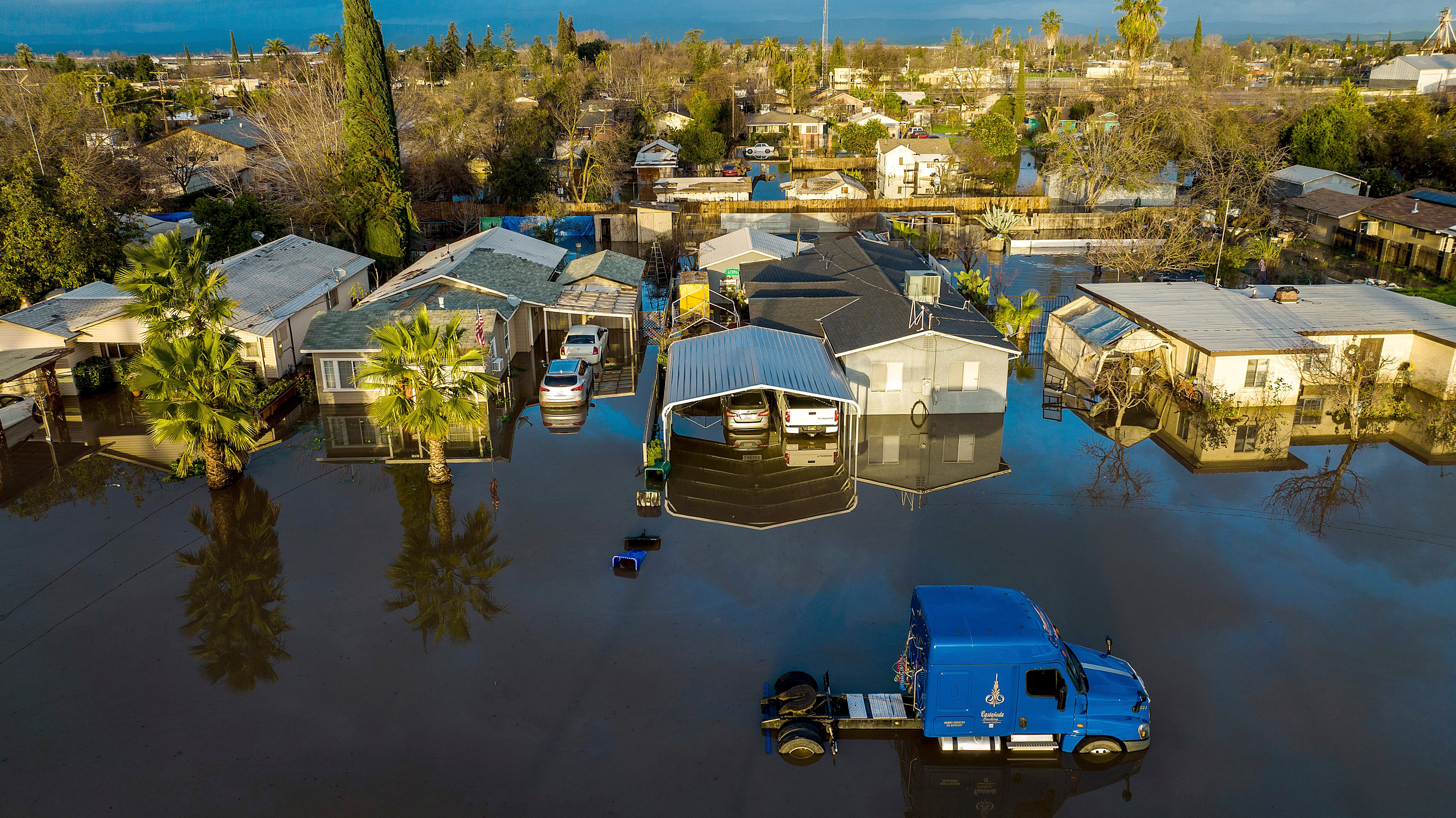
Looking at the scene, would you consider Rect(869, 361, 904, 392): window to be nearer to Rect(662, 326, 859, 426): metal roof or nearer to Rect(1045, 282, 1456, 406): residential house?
Rect(662, 326, 859, 426): metal roof

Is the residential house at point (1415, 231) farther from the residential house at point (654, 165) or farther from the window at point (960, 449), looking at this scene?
the residential house at point (654, 165)

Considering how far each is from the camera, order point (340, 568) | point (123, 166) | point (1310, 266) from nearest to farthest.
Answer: point (340, 568), point (1310, 266), point (123, 166)

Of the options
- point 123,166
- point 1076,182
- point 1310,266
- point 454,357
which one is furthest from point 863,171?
point 454,357

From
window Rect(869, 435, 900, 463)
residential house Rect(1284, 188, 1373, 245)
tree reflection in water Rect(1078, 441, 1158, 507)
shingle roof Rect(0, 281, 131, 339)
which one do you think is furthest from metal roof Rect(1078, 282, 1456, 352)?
shingle roof Rect(0, 281, 131, 339)

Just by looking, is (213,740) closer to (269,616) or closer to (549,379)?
(269,616)

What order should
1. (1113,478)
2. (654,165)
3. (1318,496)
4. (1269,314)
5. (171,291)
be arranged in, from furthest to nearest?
(654,165)
(1269,314)
(1113,478)
(1318,496)
(171,291)

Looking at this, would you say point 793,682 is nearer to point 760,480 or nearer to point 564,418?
point 760,480

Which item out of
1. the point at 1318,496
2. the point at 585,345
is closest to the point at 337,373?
the point at 585,345
